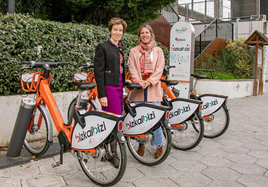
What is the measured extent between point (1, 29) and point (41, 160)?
83.9 inches

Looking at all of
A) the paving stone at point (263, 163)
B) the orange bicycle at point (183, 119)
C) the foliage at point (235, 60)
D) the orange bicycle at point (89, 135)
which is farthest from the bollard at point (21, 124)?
the foliage at point (235, 60)

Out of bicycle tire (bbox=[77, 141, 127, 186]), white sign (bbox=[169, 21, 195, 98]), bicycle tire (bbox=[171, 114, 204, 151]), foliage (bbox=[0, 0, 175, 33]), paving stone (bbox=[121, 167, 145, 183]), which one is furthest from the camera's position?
foliage (bbox=[0, 0, 175, 33])

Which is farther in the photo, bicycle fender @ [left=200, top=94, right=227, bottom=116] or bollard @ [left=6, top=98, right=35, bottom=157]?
bicycle fender @ [left=200, top=94, right=227, bottom=116]

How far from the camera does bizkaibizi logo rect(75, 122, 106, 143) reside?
8.91 ft

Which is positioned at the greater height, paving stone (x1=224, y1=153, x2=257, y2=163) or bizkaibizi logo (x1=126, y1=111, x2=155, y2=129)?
Answer: bizkaibizi logo (x1=126, y1=111, x2=155, y2=129)

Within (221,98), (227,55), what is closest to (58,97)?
(221,98)

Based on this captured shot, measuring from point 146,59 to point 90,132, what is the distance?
54.4 inches

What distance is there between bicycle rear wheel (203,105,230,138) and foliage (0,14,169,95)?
8.73ft

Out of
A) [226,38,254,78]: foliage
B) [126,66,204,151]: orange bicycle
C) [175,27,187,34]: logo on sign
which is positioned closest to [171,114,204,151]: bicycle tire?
[126,66,204,151]: orange bicycle

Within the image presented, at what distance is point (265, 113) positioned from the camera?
730 cm

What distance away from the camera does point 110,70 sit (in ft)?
10.6

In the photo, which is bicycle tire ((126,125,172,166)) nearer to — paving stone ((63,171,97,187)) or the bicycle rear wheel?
paving stone ((63,171,97,187))

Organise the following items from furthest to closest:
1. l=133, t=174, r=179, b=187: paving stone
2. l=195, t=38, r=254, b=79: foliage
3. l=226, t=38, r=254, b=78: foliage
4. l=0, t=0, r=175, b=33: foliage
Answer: l=226, t=38, r=254, b=78: foliage < l=195, t=38, r=254, b=79: foliage < l=0, t=0, r=175, b=33: foliage < l=133, t=174, r=179, b=187: paving stone

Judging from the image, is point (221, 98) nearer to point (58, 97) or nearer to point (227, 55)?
point (58, 97)
